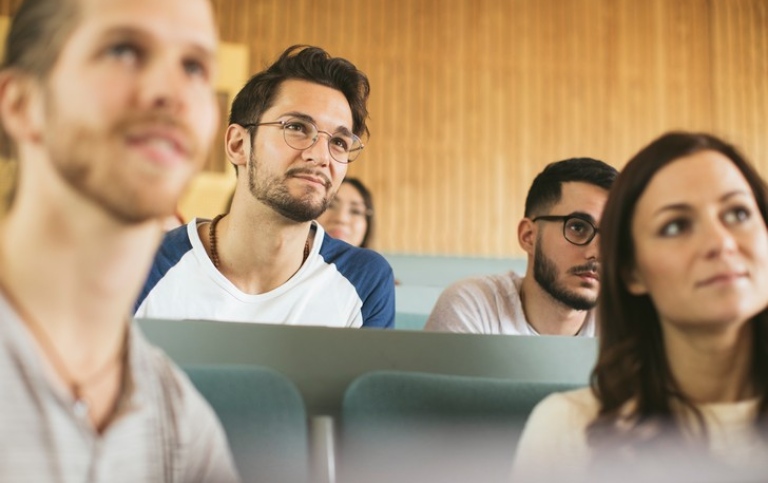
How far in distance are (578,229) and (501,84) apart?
12.8 ft

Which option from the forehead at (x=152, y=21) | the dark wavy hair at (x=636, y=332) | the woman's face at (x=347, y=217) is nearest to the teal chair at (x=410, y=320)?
the woman's face at (x=347, y=217)

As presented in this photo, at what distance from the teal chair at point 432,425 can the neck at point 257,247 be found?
0.75 meters

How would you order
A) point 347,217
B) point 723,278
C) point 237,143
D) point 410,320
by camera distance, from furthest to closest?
point 347,217
point 410,320
point 237,143
point 723,278

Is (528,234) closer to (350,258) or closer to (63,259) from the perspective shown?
(350,258)

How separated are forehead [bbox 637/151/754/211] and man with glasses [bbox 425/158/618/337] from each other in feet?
2.25

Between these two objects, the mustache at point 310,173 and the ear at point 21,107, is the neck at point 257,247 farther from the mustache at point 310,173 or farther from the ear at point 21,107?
the ear at point 21,107

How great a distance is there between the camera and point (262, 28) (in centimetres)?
505

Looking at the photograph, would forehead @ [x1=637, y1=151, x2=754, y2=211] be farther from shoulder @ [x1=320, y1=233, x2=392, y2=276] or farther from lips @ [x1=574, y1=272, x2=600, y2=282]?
shoulder @ [x1=320, y1=233, x2=392, y2=276]

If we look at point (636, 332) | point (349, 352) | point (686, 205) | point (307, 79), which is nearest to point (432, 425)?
point (349, 352)

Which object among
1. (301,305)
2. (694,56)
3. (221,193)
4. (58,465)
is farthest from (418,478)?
(694,56)

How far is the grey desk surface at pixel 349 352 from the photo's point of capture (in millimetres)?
859

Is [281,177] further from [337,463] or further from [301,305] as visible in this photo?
[337,463]

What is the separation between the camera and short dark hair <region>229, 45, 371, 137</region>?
1.72 metres

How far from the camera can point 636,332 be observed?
0.86 m
